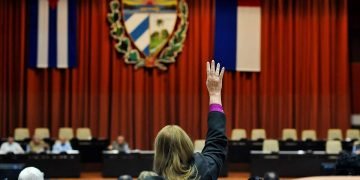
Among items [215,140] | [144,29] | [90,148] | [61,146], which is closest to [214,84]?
[215,140]

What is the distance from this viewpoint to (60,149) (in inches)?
575

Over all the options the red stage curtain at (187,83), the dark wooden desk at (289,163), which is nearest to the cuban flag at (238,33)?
the red stage curtain at (187,83)

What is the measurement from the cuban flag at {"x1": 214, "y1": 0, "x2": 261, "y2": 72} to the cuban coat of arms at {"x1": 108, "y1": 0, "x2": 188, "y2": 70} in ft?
4.68

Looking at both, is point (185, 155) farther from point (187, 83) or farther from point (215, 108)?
point (187, 83)

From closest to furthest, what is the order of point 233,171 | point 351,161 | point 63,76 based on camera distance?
point 351,161 → point 233,171 → point 63,76

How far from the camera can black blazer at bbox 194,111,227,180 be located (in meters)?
2.32

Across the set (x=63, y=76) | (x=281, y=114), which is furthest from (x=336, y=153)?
(x=63, y=76)

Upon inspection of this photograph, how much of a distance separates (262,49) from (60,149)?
288 inches

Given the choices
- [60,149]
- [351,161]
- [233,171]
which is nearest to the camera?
[351,161]

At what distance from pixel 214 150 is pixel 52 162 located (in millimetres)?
12120

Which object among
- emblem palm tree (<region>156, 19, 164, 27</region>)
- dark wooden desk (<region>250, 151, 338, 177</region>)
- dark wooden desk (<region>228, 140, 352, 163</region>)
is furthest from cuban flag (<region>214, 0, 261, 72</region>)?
dark wooden desk (<region>250, 151, 338, 177</region>)

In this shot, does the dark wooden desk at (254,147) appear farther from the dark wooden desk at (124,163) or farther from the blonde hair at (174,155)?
the blonde hair at (174,155)

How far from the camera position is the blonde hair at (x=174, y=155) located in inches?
87.5

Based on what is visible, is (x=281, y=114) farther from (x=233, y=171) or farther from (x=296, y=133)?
(x=233, y=171)
